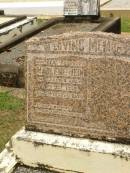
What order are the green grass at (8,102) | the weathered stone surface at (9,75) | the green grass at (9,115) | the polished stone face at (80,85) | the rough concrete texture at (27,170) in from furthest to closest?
the weathered stone surface at (9,75) → the green grass at (8,102) → the green grass at (9,115) → the rough concrete texture at (27,170) → the polished stone face at (80,85)

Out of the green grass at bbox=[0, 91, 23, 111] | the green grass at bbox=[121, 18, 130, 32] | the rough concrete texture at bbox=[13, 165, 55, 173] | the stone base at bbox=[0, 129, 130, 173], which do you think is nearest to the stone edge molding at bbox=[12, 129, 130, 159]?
the stone base at bbox=[0, 129, 130, 173]

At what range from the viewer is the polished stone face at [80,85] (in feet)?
12.6

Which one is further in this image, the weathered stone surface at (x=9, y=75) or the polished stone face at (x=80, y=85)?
the weathered stone surface at (x=9, y=75)

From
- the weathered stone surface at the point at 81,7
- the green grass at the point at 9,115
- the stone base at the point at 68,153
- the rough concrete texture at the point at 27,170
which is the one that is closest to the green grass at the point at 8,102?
the green grass at the point at 9,115

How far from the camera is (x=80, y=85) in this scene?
400 centimetres

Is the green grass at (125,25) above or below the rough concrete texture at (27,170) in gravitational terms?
above

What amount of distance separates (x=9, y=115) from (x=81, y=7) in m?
4.73

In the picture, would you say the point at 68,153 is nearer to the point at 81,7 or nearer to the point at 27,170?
the point at 27,170

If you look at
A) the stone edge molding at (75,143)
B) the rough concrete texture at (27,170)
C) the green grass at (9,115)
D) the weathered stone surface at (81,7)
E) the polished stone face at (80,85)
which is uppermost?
the weathered stone surface at (81,7)

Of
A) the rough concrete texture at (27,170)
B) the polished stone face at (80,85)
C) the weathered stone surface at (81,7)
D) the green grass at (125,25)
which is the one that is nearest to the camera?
the polished stone face at (80,85)

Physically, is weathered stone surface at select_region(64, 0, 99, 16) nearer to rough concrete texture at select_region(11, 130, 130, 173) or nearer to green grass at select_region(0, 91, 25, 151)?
green grass at select_region(0, 91, 25, 151)

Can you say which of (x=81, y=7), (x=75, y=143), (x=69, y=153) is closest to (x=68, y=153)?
(x=69, y=153)

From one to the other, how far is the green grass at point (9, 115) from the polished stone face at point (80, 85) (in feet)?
3.49

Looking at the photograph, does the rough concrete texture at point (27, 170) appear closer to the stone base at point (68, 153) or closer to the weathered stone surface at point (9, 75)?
the stone base at point (68, 153)
